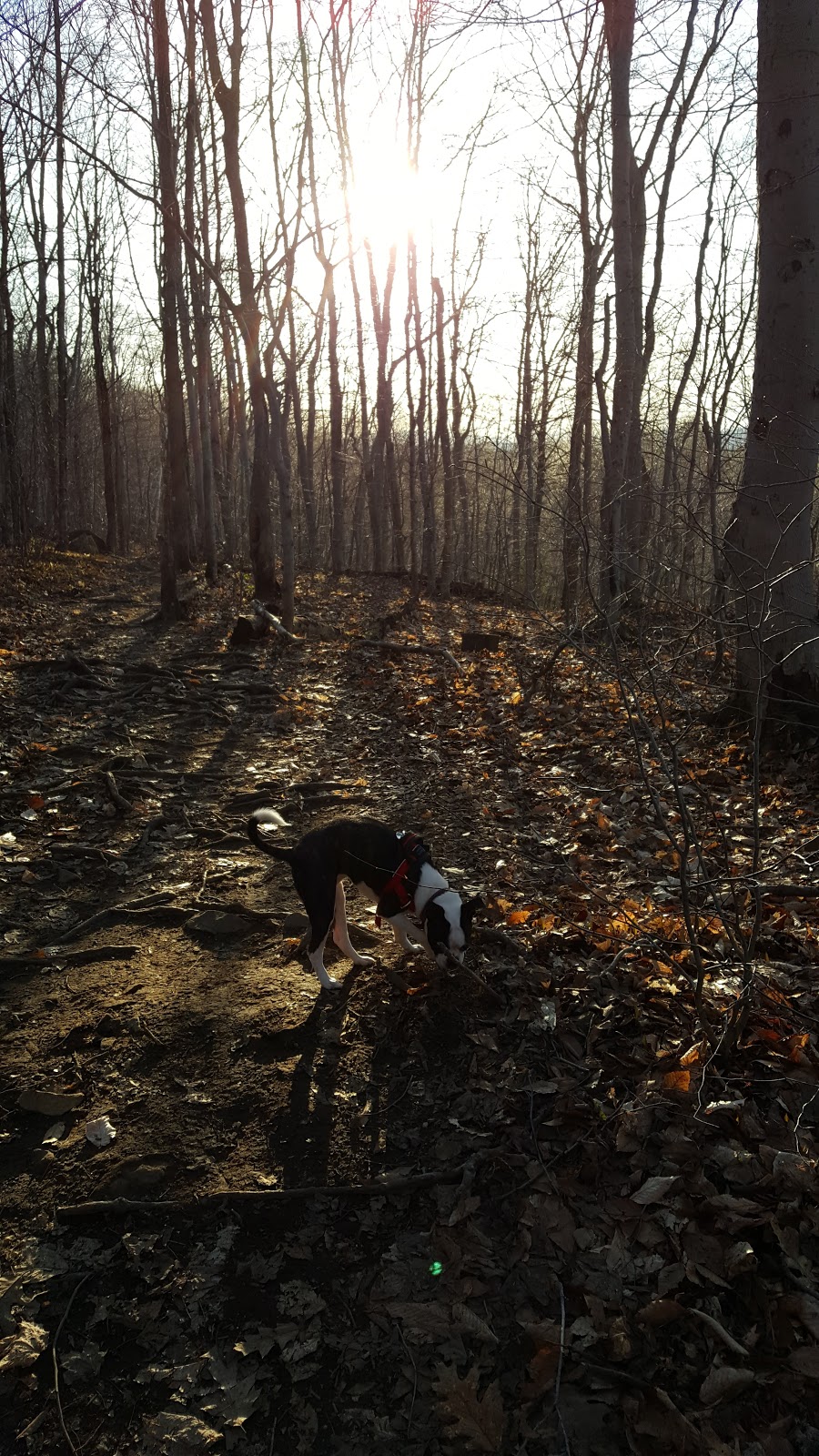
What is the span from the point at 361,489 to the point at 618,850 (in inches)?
1435

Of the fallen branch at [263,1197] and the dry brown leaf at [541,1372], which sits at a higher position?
the fallen branch at [263,1197]

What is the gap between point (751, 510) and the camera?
620cm

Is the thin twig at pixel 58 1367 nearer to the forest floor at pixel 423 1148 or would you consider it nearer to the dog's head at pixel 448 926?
the forest floor at pixel 423 1148

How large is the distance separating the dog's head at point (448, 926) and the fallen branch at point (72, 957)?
1.73m

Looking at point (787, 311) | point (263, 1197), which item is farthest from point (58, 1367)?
point (787, 311)

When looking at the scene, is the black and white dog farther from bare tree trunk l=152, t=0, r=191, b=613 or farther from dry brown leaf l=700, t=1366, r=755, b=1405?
bare tree trunk l=152, t=0, r=191, b=613

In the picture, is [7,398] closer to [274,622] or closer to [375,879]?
[274,622]

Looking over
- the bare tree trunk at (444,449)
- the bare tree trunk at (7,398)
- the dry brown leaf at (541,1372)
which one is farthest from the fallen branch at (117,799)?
the bare tree trunk at (7,398)

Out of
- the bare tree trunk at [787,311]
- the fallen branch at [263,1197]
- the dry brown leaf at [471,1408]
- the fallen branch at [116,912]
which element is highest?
the bare tree trunk at [787,311]

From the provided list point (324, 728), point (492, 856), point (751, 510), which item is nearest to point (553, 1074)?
point (492, 856)

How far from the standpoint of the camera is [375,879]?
401 cm

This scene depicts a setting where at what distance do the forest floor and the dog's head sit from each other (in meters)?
0.20

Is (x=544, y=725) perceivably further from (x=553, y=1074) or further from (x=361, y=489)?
(x=361, y=489)

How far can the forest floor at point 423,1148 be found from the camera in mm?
2105
